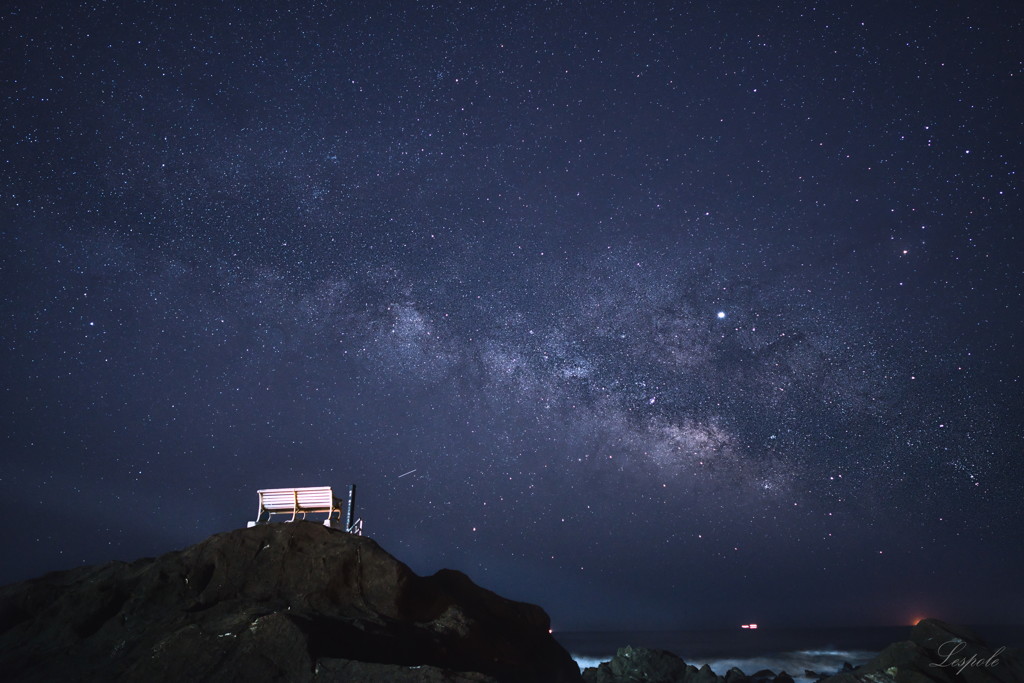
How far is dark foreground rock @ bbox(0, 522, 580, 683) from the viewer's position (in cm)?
959

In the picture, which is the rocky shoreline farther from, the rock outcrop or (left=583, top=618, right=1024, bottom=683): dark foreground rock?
the rock outcrop

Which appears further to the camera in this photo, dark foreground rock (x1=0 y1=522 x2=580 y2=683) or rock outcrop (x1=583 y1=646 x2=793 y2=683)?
rock outcrop (x1=583 y1=646 x2=793 y2=683)

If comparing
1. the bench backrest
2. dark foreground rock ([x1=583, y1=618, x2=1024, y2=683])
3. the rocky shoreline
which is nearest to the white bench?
the bench backrest

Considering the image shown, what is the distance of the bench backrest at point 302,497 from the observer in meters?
15.6

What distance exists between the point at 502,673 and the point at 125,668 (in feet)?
21.8

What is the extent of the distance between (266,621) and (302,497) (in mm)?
5690

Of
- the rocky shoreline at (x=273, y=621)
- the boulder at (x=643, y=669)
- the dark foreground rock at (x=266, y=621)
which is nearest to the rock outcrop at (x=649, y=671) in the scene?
the boulder at (x=643, y=669)

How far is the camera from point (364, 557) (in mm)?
12414

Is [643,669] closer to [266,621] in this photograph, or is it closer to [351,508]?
[351,508]

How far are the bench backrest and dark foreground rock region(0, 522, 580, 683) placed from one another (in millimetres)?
2240

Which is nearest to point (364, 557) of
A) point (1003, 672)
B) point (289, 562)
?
point (289, 562)

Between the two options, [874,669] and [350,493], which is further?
[874,669]

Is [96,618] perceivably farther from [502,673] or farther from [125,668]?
[502,673]

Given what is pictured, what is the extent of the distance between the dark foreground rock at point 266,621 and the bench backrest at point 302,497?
7.35 ft
